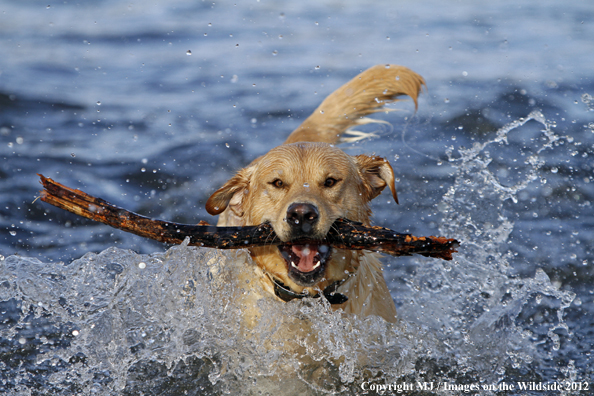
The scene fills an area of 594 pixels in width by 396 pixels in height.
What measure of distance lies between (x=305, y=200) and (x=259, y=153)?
411cm

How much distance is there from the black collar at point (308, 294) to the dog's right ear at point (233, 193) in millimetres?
692

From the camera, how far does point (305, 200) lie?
306 centimetres

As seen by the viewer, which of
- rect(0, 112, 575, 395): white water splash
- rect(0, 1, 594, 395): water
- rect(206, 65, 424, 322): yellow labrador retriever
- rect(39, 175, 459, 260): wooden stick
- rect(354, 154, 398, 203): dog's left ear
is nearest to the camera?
rect(39, 175, 459, 260): wooden stick

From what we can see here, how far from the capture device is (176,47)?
1080 centimetres

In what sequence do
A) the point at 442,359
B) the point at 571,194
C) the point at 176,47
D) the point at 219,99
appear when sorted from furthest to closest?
the point at 176,47
the point at 219,99
the point at 571,194
the point at 442,359

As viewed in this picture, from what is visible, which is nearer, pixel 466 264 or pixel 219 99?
pixel 466 264

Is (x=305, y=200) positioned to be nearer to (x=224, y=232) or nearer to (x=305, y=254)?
(x=305, y=254)

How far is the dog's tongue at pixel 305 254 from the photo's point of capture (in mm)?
3131

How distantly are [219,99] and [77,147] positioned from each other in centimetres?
267

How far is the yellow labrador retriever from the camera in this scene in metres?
3.06

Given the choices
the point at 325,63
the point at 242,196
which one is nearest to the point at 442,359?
the point at 242,196

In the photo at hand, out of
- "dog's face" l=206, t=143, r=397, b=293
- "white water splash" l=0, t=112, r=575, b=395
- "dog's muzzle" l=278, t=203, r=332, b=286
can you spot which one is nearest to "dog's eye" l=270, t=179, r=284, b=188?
"dog's face" l=206, t=143, r=397, b=293

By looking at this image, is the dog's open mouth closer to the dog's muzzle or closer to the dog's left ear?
the dog's muzzle

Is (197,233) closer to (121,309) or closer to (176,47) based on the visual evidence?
(121,309)
